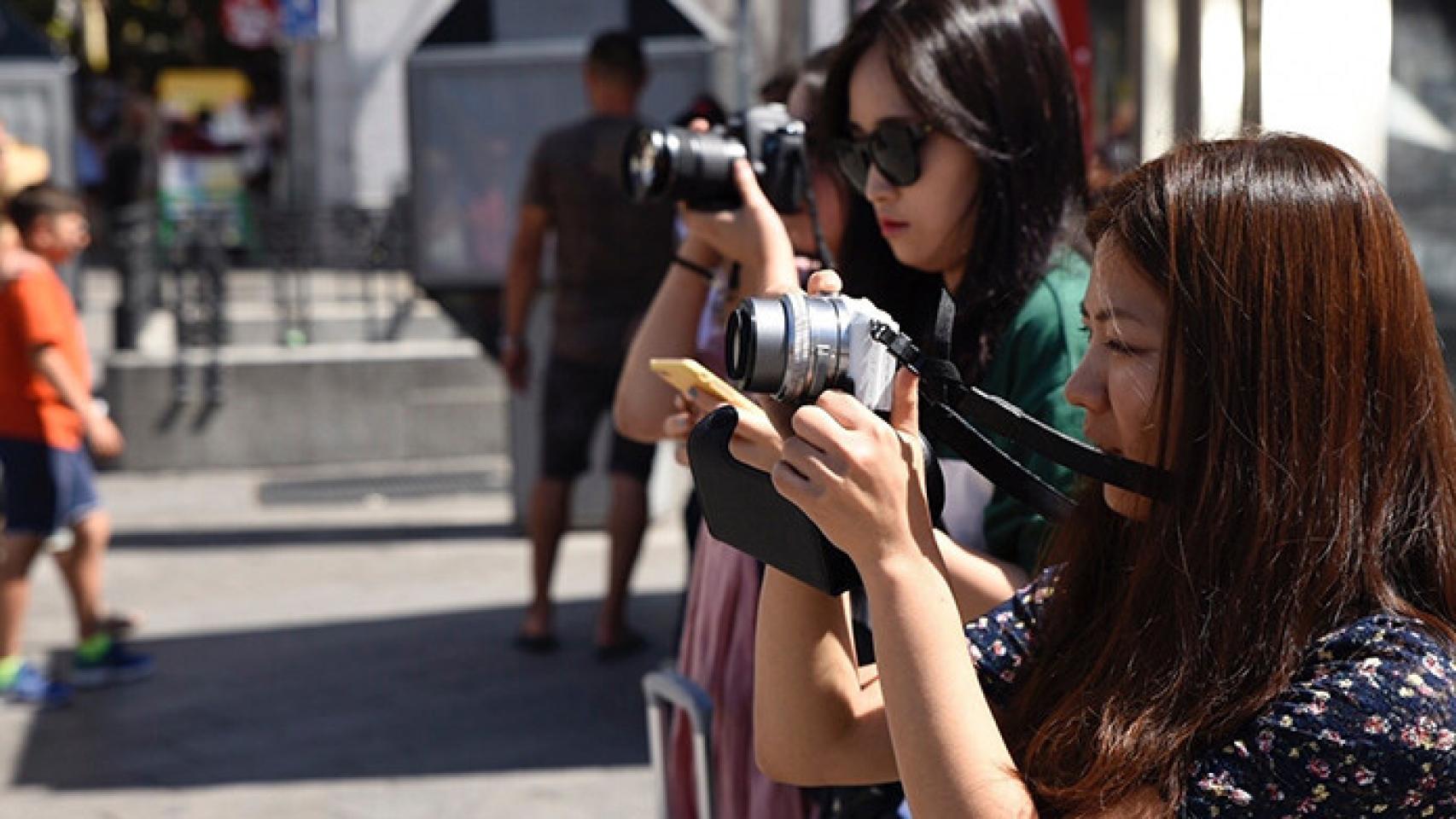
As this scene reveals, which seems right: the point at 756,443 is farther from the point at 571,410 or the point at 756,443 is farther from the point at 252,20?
the point at 252,20

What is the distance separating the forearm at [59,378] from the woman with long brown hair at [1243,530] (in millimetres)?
4509

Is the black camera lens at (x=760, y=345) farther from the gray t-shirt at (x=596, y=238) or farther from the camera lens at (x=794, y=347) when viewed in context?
the gray t-shirt at (x=596, y=238)

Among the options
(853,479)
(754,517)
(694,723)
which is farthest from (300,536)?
(853,479)

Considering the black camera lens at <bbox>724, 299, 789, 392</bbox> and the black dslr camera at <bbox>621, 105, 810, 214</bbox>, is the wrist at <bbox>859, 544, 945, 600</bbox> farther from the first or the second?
the black dslr camera at <bbox>621, 105, 810, 214</bbox>

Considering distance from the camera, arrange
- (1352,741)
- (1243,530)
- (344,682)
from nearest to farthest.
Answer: (1352,741) → (1243,530) → (344,682)

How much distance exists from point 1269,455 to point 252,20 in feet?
62.6

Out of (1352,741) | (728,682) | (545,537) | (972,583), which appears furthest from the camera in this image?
(545,537)

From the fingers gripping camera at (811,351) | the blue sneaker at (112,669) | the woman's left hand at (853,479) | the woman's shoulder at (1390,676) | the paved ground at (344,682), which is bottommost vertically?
the paved ground at (344,682)

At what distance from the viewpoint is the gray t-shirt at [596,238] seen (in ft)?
20.4

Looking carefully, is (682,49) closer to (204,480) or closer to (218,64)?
(204,480)

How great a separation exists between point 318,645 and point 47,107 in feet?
18.1

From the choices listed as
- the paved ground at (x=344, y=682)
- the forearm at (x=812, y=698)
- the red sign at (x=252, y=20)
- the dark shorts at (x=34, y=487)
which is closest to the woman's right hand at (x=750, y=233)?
the forearm at (x=812, y=698)

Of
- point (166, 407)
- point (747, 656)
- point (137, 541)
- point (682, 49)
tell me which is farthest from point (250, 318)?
point (747, 656)

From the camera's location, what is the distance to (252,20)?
769 inches
